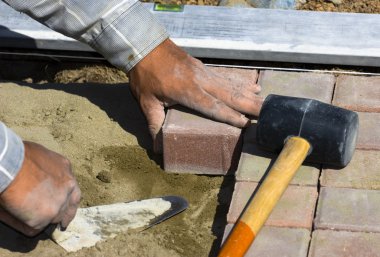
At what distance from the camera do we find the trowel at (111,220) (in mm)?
3912

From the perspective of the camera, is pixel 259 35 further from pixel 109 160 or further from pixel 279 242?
pixel 279 242

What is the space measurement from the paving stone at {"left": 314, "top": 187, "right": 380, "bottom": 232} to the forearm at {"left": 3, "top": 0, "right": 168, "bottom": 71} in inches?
42.7

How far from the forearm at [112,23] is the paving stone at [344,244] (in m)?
1.22

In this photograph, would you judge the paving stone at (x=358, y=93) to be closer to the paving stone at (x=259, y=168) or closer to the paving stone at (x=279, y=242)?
the paving stone at (x=259, y=168)

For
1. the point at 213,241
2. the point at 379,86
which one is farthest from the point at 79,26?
the point at 379,86

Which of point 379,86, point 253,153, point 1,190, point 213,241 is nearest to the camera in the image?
point 1,190

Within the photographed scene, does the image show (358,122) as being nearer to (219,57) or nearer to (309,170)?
(309,170)

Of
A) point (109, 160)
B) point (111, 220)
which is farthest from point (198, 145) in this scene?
point (111, 220)

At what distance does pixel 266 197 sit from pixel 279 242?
187mm

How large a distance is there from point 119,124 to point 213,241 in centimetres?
97

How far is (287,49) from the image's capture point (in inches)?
187

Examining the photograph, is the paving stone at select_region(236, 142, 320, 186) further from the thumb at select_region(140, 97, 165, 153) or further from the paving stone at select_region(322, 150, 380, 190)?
the thumb at select_region(140, 97, 165, 153)

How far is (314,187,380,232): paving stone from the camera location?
3.78 metres

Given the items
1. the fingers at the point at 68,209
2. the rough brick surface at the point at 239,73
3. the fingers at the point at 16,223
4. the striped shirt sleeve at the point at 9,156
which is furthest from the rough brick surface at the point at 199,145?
the striped shirt sleeve at the point at 9,156
